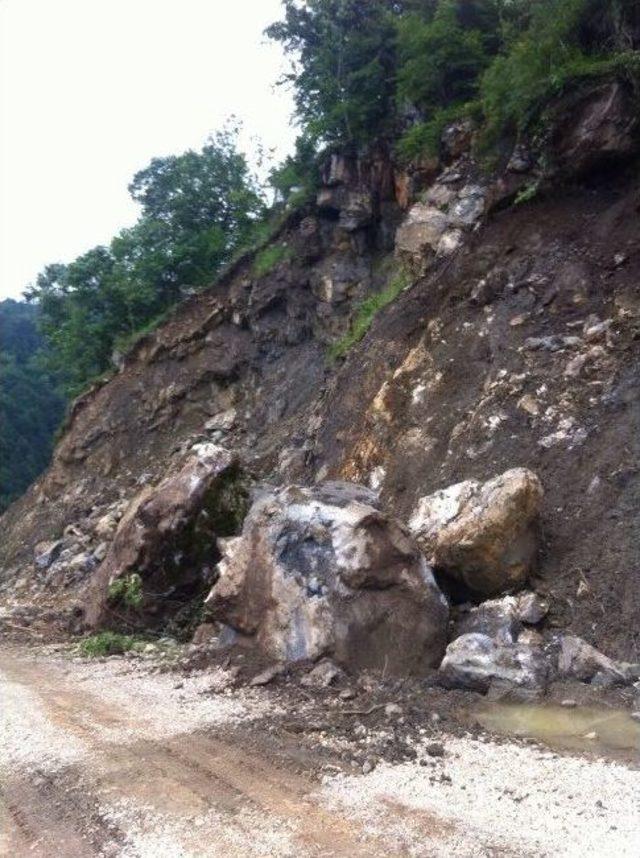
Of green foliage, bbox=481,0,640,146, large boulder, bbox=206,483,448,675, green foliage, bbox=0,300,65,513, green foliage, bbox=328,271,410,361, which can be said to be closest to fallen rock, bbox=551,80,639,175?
green foliage, bbox=481,0,640,146

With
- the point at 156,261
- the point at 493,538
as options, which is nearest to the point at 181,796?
the point at 493,538

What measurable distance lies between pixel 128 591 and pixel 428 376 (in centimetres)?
516

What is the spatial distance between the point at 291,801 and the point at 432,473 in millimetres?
5763

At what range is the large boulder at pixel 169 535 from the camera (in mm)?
9102

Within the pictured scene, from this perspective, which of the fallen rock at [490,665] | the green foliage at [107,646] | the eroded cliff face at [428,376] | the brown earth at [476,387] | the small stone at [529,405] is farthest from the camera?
the small stone at [529,405]

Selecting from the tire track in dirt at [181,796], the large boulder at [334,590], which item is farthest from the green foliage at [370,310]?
the tire track in dirt at [181,796]

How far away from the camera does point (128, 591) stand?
8.89 metres

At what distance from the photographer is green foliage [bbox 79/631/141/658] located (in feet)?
27.3

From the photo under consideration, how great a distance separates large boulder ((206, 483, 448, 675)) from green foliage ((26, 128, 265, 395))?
51.0 ft

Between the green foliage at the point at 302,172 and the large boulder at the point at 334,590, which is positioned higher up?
the green foliage at the point at 302,172

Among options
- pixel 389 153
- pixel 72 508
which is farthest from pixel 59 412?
pixel 389 153

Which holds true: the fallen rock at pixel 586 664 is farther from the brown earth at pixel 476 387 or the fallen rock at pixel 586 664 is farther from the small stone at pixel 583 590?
the small stone at pixel 583 590

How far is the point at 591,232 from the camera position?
1002 centimetres

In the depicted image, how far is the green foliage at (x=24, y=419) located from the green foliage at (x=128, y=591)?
2939 cm
